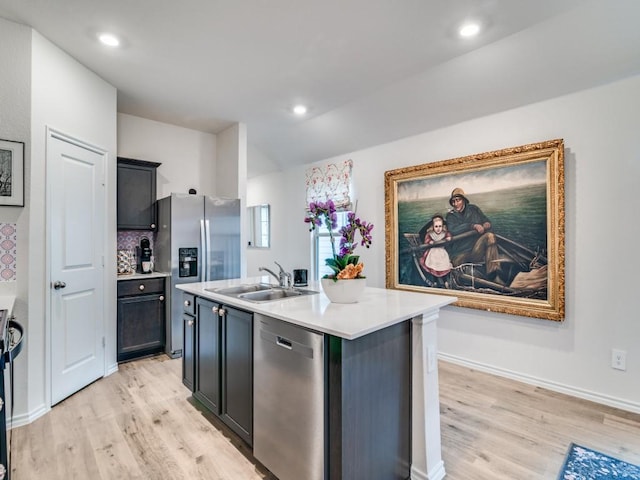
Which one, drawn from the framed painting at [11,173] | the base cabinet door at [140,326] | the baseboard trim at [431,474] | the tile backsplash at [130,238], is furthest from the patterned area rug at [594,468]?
the tile backsplash at [130,238]

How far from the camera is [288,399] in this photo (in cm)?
159

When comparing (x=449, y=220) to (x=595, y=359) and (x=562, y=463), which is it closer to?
(x=595, y=359)

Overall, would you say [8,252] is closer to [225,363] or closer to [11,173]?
[11,173]

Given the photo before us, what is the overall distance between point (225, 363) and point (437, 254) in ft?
7.93

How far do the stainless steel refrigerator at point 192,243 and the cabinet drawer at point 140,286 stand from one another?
148 millimetres

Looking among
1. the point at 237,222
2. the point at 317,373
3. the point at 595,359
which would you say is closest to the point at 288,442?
the point at 317,373

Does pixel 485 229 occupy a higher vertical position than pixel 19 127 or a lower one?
lower

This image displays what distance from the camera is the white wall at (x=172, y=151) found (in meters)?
3.93

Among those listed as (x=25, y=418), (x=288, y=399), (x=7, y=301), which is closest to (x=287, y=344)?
(x=288, y=399)

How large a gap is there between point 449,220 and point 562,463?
2.14m

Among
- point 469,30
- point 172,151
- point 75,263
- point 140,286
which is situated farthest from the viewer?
point 172,151

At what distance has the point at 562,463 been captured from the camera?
1.86 meters

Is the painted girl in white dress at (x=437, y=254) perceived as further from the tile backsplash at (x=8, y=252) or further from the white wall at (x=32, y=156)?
the tile backsplash at (x=8, y=252)

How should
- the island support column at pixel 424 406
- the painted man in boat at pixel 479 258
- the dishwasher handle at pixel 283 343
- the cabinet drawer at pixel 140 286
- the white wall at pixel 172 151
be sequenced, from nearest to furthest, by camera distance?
1. the dishwasher handle at pixel 283 343
2. the island support column at pixel 424 406
3. the painted man in boat at pixel 479 258
4. the cabinet drawer at pixel 140 286
5. the white wall at pixel 172 151
